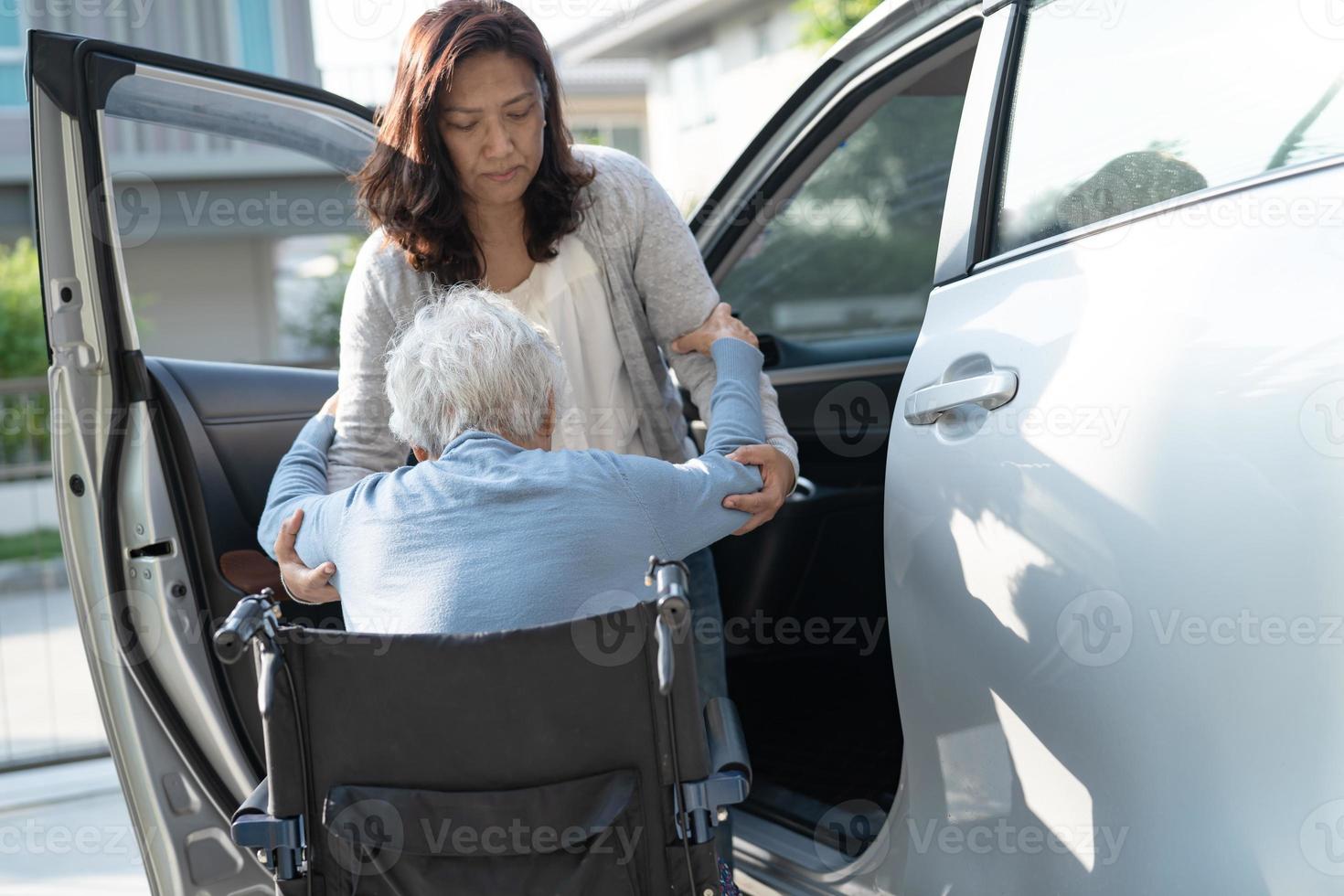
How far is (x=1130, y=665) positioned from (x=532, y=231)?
1131 mm

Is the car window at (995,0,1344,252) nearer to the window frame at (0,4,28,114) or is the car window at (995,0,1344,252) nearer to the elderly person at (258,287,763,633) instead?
the elderly person at (258,287,763,633)

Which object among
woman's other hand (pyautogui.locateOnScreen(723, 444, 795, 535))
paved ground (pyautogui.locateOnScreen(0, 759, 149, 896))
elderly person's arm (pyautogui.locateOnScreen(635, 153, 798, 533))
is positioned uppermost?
elderly person's arm (pyautogui.locateOnScreen(635, 153, 798, 533))

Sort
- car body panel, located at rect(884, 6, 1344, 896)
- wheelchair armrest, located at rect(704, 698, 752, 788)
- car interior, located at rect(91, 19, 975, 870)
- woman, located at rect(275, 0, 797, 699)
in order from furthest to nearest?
car interior, located at rect(91, 19, 975, 870) → woman, located at rect(275, 0, 797, 699) → wheelchair armrest, located at rect(704, 698, 752, 788) → car body panel, located at rect(884, 6, 1344, 896)

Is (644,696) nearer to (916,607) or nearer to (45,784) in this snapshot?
(916,607)

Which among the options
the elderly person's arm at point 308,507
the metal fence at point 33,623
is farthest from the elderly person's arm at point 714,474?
the metal fence at point 33,623

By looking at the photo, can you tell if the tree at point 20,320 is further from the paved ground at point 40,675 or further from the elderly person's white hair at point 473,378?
the elderly person's white hair at point 473,378

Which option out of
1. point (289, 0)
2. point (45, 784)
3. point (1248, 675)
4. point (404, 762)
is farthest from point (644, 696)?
point (289, 0)

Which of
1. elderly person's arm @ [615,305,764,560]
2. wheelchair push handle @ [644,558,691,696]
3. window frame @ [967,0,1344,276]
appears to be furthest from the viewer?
window frame @ [967,0,1344,276]

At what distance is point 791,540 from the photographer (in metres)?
2.77

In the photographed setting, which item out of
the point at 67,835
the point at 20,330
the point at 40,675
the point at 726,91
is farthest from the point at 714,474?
the point at 726,91

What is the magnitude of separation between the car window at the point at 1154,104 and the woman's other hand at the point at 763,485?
43 centimetres

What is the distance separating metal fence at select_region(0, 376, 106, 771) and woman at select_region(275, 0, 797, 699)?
2318 mm

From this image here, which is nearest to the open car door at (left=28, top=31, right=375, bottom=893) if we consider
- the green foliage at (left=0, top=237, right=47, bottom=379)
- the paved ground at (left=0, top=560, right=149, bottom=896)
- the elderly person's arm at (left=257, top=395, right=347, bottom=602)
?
the elderly person's arm at (left=257, top=395, right=347, bottom=602)

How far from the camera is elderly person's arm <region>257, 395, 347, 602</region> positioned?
1.64m
